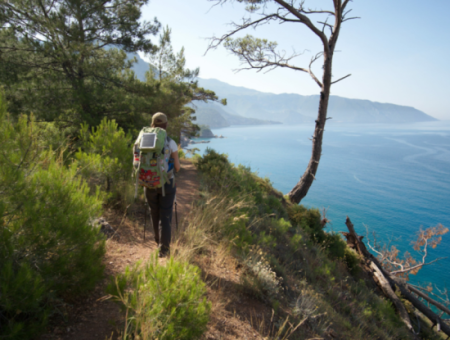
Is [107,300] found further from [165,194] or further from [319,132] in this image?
[319,132]

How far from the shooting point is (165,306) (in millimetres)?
1896

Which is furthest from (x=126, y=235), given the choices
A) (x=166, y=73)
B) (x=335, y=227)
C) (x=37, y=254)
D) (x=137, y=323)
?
(x=335, y=227)

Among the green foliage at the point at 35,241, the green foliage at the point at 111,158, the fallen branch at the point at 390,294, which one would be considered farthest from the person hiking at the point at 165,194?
the fallen branch at the point at 390,294

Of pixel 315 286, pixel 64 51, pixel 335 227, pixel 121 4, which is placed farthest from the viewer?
pixel 335 227

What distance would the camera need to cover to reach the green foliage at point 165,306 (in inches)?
69.9

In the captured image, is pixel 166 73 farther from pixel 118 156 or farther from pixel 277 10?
pixel 118 156

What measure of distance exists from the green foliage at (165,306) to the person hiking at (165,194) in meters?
1.15

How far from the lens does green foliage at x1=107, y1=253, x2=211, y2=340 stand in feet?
5.82

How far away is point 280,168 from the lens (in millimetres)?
56500

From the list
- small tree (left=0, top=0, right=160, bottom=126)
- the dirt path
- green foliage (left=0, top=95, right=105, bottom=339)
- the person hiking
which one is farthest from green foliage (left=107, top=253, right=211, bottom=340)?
small tree (left=0, top=0, right=160, bottom=126)

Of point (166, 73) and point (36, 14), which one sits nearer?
point (36, 14)

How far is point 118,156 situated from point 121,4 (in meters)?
7.93

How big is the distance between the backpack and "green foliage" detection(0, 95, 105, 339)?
83 centimetres

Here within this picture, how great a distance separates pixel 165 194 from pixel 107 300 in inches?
54.8
